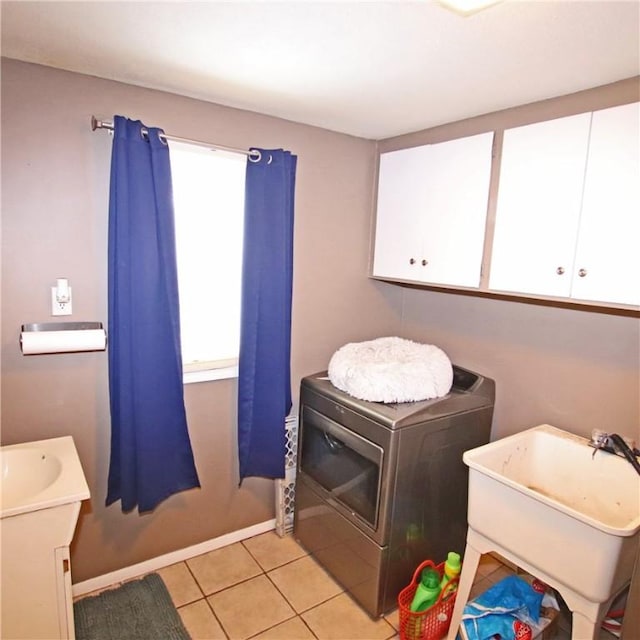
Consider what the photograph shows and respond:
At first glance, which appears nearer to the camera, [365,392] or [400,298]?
[365,392]

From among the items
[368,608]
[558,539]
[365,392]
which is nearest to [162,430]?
[365,392]

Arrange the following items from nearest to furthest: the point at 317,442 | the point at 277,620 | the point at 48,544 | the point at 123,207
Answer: the point at 48,544
the point at 123,207
the point at 277,620
the point at 317,442

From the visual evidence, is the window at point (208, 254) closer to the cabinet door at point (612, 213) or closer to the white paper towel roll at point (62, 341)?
the white paper towel roll at point (62, 341)

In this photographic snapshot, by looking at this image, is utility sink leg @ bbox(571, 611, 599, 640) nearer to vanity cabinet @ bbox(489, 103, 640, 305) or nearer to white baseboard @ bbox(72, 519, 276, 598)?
vanity cabinet @ bbox(489, 103, 640, 305)

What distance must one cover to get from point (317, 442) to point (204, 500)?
0.65 metres

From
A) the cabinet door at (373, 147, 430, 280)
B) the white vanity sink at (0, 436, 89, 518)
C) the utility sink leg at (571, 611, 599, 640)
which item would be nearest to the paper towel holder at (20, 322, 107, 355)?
the white vanity sink at (0, 436, 89, 518)

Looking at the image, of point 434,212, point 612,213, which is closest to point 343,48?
point 434,212

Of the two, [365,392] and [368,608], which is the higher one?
[365,392]

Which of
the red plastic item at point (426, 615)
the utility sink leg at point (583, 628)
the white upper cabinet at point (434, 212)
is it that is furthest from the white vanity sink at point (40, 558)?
the white upper cabinet at point (434, 212)

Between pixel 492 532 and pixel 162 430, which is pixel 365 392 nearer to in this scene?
pixel 492 532

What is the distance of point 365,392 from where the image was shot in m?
1.96

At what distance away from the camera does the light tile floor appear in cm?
185

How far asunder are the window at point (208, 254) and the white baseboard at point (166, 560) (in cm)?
90

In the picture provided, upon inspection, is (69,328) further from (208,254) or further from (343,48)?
(343,48)
